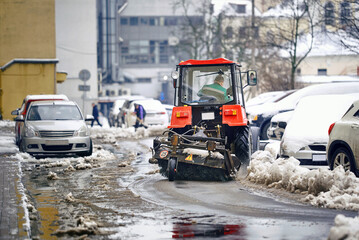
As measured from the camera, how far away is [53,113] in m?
19.8

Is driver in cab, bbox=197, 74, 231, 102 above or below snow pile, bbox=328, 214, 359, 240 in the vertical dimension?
above

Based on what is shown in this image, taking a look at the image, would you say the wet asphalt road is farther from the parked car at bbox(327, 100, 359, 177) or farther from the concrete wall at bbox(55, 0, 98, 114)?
the concrete wall at bbox(55, 0, 98, 114)

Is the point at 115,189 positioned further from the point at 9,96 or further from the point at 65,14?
the point at 65,14

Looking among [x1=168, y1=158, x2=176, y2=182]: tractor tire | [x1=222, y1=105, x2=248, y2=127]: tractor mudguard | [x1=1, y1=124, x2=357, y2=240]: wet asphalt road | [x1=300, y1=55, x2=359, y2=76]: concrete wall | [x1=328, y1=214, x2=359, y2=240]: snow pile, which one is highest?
[x1=300, y1=55, x2=359, y2=76]: concrete wall

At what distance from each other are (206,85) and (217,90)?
10.9 inches

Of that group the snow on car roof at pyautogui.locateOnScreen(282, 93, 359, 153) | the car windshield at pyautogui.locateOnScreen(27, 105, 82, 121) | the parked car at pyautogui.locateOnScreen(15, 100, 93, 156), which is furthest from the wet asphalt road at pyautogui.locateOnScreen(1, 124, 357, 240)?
the car windshield at pyautogui.locateOnScreen(27, 105, 82, 121)

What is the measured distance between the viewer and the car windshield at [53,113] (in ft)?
64.2

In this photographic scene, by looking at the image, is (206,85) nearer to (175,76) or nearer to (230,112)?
(175,76)

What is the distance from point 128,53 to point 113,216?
76.4 m

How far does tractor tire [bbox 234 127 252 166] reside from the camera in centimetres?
1331

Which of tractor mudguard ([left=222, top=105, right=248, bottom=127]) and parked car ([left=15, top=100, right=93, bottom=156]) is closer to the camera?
tractor mudguard ([left=222, top=105, right=248, bottom=127])

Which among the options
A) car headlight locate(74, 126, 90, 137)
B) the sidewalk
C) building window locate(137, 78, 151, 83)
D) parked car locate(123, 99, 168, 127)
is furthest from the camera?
building window locate(137, 78, 151, 83)

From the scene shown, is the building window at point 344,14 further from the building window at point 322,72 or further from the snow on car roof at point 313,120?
the building window at point 322,72

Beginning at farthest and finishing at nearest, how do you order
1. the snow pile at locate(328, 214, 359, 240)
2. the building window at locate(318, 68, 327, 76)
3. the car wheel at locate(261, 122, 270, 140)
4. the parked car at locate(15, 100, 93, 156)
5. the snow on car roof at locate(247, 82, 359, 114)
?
the building window at locate(318, 68, 327, 76) → the snow on car roof at locate(247, 82, 359, 114) → the car wheel at locate(261, 122, 270, 140) → the parked car at locate(15, 100, 93, 156) → the snow pile at locate(328, 214, 359, 240)
